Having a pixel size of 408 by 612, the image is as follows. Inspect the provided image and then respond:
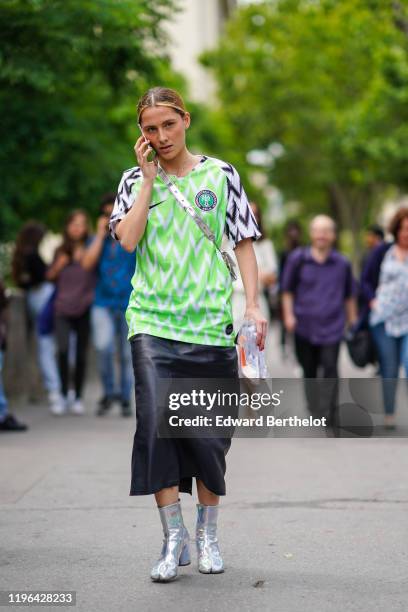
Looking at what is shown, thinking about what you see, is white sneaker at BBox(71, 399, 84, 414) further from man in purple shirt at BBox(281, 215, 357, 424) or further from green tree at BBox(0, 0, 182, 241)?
green tree at BBox(0, 0, 182, 241)

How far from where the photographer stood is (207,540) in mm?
5215

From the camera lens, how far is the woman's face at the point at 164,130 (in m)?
4.92

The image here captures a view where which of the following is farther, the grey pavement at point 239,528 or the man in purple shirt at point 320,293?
the man in purple shirt at point 320,293

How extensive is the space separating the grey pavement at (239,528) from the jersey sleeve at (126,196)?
143 centimetres

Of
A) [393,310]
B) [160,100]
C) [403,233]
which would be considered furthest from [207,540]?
[403,233]

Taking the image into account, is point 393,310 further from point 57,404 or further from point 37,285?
point 37,285

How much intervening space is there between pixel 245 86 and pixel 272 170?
391 cm

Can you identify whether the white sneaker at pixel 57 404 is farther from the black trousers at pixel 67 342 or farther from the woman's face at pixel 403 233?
the woman's face at pixel 403 233

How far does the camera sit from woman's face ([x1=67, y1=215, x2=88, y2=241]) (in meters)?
11.7

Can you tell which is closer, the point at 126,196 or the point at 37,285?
the point at 126,196

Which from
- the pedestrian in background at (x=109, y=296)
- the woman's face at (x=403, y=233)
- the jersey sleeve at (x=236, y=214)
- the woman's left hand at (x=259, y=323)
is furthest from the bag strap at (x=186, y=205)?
the pedestrian in background at (x=109, y=296)

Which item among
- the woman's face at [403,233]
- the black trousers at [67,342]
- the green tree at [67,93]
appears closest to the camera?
the woman's face at [403,233]

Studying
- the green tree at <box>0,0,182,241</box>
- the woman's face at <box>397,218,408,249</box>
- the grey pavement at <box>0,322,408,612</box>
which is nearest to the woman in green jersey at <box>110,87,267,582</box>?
the grey pavement at <box>0,322,408,612</box>

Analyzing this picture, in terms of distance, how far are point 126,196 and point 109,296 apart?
625 cm
